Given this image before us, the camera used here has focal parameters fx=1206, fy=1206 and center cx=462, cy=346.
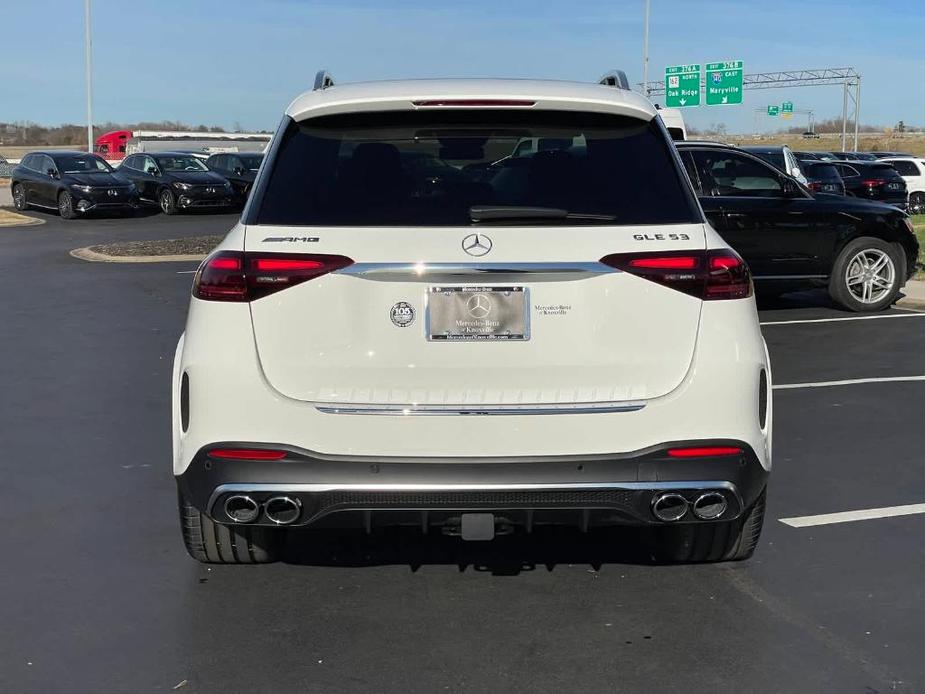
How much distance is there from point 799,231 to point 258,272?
31.8 ft

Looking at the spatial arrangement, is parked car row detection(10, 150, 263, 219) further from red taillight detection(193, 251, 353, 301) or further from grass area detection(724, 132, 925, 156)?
grass area detection(724, 132, 925, 156)

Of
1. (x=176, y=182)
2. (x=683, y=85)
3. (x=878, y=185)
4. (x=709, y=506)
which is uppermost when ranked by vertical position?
(x=683, y=85)

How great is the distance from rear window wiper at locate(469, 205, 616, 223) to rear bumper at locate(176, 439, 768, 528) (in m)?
0.80

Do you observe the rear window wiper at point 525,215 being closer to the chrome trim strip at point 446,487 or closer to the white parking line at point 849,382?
the chrome trim strip at point 446,487

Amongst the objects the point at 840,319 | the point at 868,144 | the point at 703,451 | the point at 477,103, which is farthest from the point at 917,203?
the point at 868,144

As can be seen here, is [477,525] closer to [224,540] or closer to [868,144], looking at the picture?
[224,540]

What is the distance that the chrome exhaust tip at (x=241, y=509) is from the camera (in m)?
4.02

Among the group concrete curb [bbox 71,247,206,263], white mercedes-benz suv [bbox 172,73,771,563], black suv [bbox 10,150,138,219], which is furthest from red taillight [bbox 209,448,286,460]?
black suv [bbox 10,150,138,219]

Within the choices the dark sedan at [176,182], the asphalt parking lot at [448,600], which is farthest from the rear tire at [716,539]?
the dark sedan at [176,182]

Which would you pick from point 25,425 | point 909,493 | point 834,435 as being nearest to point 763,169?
point 834,435

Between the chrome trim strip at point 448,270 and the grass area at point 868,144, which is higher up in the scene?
the grass area at point 868,144

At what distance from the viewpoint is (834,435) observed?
288 inches

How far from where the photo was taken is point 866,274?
43.1 ft

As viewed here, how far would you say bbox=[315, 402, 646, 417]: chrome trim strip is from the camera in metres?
3.92
